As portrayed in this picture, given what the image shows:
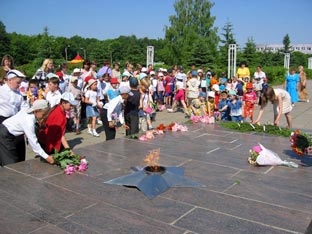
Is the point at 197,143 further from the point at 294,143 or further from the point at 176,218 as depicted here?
the point at 176,218

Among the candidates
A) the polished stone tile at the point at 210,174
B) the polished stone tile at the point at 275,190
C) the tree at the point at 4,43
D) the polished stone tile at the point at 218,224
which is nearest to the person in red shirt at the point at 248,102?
the polished stone tile at the point at 210,174

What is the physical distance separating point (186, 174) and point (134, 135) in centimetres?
222

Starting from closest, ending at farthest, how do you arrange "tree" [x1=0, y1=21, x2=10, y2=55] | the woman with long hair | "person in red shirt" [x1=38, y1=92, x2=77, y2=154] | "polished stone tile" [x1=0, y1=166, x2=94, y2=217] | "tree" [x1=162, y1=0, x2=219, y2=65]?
"polished stone tile" [x1=0, y1=166, x2=94, y2=217], "person in red shirt" [x1=38, y1=92, x2=77, y2=154], the woman with long hair, "tree" [x1=162, y1=0, x2=219, y2=65], "tree" [x1=0, y1=21, x2=10, y2=55]

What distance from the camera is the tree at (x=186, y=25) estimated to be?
47312mm

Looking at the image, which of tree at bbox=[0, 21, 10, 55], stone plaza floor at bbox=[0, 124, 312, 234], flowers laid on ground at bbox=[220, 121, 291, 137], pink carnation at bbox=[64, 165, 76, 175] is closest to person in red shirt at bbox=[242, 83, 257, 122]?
flowers laid on ground at bbox=[220, 121, 291, 137]

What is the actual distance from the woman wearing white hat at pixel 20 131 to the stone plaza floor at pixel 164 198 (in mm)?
209

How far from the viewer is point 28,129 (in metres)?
4.20

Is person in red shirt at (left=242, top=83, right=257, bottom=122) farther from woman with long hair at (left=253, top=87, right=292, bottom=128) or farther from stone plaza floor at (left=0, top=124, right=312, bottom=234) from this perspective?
stone plaza floor at (left=0, top=124, right=312, bottom=234)

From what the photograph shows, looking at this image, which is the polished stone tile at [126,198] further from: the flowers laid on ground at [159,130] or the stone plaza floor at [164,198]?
the flowers laid on ground at [159,130]

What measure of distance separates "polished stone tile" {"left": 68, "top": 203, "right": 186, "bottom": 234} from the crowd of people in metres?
1.50

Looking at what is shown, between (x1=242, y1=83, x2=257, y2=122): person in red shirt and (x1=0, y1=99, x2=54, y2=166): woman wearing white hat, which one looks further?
(x1=242, y1=83, x2=257, y2=122): person in red shirt

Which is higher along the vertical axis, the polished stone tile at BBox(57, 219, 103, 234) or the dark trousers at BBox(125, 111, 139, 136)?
the dark trousers at BBox(125, 111, 139, 136)

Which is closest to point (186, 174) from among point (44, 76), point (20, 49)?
point (44, 76)

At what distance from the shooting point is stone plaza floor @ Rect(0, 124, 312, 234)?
2953 mm
